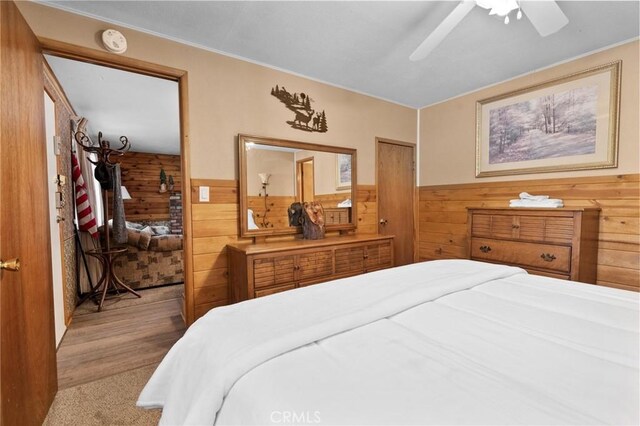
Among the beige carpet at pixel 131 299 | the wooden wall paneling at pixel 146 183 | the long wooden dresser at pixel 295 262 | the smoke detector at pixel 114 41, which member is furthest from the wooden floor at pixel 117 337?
the wooden wall paneling at pixel 146 183

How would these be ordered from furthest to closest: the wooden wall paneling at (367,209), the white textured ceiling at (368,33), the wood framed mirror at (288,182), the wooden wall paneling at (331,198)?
1. the wooden wall paneling at (367,209)
2. the wooden wall paneling at (331,198)
3. the wood framed mirror at (288,182)
4. the white textured ceiling at (368,33)

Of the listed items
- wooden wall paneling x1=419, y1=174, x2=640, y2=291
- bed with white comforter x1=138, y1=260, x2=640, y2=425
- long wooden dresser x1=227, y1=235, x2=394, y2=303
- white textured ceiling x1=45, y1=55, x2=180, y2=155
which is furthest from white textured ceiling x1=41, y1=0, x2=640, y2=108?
bed with white comforter x1=138, y1=260, x2=640, y2=425

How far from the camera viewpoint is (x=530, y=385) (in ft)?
2.13

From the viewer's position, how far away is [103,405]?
1690mm

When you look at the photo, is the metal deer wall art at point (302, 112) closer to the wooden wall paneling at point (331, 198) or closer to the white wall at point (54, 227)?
Result: the wooden wall paneling at point (331, 198)

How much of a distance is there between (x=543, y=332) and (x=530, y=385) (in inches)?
13.3

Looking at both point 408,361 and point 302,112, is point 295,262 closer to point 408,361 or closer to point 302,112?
point 302,112

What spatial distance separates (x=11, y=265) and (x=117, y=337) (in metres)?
1.70

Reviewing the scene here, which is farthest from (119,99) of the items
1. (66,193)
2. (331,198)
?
(331,198)

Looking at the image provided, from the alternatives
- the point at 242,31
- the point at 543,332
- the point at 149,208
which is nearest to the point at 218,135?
the point at 242,31

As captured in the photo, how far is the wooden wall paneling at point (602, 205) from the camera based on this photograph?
237 centimetres

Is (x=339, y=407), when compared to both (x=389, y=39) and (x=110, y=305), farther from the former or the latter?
(x=110, y=305)

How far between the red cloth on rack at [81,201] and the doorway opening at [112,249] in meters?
0.01

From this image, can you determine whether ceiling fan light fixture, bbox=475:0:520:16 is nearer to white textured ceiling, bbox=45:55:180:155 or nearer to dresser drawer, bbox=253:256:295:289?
dresser drawer, bbox=253:256:295:289
